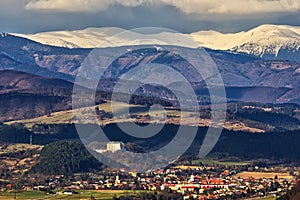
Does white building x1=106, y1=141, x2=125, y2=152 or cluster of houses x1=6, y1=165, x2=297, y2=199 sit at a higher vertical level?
white building x1=106, y1=141, x2=125, y2=152

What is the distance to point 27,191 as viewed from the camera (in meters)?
95.3

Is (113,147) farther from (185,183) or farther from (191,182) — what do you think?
(185,183)

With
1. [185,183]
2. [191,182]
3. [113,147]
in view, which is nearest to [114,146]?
[113,147]

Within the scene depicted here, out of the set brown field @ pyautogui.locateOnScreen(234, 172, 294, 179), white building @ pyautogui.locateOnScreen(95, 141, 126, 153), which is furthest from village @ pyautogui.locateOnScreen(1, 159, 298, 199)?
white building @ pyautogui.locateOnScreen(95, 141, 126, 153)

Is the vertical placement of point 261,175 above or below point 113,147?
below

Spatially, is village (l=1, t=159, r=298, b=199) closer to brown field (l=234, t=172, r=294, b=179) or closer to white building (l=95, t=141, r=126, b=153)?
brown field (l=234, t=172, r=294, b=179)

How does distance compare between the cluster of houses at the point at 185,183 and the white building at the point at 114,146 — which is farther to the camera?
the white building at the point at 114,146

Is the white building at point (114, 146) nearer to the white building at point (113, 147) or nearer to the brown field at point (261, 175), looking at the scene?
the white building at point (113, 147)

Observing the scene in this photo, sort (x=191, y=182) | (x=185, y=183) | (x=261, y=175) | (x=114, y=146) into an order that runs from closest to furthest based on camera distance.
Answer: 1. (x=185, y=183)
2. (x=191, y=182)
3. (x=261, y=175)
4. (x=114, y=146)

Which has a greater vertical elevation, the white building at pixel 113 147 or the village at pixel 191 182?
the white building at pixel 113 147

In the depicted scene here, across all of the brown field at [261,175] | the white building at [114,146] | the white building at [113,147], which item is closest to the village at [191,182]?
the brown field at [261,175]

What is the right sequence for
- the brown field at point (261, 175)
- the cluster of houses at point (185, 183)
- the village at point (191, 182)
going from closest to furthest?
the cluster of houses at point (185, 183) < the village at point (191, 182) < the brown field at point (261, 175)

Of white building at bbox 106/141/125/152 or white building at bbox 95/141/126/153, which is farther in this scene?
white building at bbox 106/141/125/152

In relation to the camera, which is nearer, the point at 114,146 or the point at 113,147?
the point at 113,147
